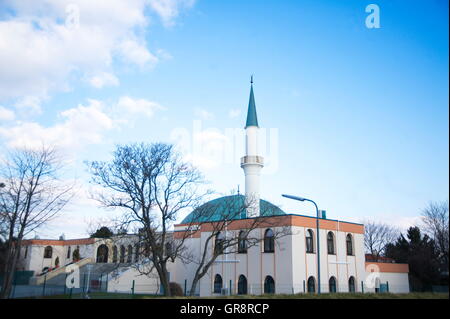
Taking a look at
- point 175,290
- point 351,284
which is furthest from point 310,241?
point 175,290

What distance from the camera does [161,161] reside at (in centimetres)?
2747

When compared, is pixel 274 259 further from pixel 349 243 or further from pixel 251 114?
pixel 251 114

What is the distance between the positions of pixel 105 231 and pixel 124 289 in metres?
11.5

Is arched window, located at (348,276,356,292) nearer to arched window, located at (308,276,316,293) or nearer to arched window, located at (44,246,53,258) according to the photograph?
arched window, located at (308,276,316,293)

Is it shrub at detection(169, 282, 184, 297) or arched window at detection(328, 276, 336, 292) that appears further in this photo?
shrub at detection(169, 282, 184, 297)

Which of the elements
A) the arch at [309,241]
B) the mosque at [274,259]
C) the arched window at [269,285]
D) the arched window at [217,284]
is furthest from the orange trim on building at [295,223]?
the arched window at [217,284]

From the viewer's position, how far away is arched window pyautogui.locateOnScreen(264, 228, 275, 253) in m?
31.8

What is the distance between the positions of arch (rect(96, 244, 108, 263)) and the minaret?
84.5 feet

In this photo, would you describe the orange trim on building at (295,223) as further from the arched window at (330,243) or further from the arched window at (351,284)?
the arched window at (351,284)

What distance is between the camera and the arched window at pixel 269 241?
31.8m

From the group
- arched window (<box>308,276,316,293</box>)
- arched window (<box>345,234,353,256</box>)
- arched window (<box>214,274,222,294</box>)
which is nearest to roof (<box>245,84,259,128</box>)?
arched window (<box>345,234,353,256</box>)

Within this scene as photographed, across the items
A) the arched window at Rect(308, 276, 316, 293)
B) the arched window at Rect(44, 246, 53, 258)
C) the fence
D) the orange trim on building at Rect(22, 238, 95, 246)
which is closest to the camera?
the fence

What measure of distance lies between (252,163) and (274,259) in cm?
991
